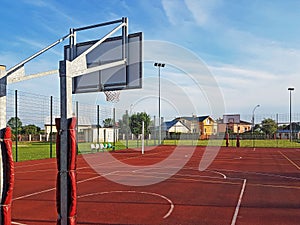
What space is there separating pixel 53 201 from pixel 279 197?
5028 mm

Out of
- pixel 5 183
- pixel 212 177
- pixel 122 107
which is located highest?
pixel 122 107

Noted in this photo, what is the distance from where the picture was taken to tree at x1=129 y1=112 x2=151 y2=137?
34.3 metres

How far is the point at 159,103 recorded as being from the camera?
35875 mm

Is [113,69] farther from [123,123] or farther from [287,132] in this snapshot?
[287,132]

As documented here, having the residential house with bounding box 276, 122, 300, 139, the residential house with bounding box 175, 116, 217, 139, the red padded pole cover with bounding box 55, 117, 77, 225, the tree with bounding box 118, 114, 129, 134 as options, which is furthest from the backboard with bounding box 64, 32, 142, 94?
the residential house with bounding box 276, 122, 300, 139

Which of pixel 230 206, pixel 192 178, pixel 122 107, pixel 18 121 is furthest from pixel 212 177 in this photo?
pixel 122 107

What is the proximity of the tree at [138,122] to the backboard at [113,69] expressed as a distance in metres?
26.5

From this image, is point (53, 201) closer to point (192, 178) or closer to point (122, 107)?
point (192, 178)

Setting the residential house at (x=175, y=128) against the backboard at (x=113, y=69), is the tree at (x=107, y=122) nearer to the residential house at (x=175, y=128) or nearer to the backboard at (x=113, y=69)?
the backboard at (x=113, y=69)

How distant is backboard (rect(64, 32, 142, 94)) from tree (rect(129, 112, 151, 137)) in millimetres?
26513

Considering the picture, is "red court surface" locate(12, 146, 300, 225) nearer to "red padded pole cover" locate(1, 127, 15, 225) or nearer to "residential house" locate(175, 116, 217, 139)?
"red padded pole cover" locate(1, 127, 15, 225)

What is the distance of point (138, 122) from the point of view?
35.8m

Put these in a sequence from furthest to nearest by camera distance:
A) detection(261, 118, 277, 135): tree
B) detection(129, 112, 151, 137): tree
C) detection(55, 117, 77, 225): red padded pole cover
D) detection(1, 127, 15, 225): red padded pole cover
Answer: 1. detection(261, 118, 277, 135): tree
2. detection(129, 112, 151, 137): tree
3. detection(1, 127, 15, 225): red padded pole cover
4. detection(55, 117, 77, 225): red padded pole cover

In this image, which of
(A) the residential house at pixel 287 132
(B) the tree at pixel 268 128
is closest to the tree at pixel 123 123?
(B) the tree at pixel 268 128
